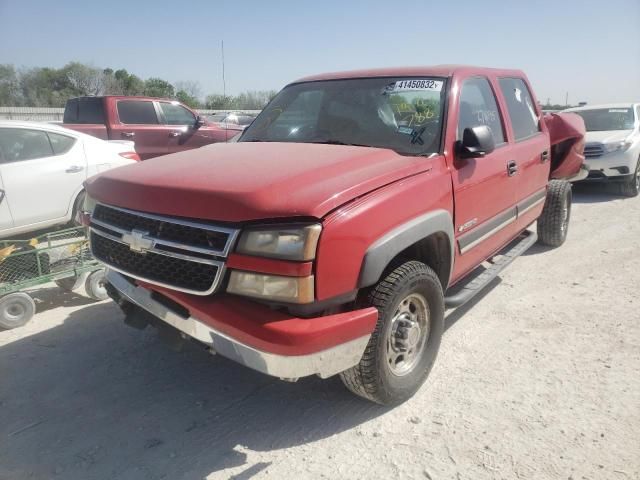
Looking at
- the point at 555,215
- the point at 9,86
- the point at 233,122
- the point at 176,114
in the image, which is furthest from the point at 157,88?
the point at 555,215

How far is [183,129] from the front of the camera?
388 inches

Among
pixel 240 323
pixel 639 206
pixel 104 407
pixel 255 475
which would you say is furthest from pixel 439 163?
pixel 639 206

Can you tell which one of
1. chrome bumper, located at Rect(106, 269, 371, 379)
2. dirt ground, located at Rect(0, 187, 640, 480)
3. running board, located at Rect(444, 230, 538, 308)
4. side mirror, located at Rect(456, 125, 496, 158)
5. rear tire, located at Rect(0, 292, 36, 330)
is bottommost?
dirt ground, located at Rect(0, 187, 640, 480)

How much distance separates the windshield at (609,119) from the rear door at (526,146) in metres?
5.87

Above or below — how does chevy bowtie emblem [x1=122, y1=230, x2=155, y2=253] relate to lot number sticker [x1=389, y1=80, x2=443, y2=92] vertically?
below

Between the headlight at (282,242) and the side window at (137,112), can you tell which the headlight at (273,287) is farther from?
the side window at (137,112)

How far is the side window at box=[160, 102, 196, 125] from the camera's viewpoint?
975 centimetres

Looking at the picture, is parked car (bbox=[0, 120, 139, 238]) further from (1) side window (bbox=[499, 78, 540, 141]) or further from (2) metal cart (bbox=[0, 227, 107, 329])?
(1) side window (bbox=[499, 78, 540, 141])

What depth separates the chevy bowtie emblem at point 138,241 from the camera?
232 cm

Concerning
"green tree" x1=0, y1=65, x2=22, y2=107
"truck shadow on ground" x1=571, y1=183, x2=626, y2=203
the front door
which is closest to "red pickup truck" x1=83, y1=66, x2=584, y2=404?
the front door

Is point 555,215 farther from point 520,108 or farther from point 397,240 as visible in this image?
point 397,240

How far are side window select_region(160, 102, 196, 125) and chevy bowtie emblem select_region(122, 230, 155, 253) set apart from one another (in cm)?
801

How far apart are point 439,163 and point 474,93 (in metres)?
1.04

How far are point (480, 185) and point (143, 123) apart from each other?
7859 mm
